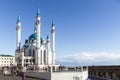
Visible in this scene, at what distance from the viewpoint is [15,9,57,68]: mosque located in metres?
82.0

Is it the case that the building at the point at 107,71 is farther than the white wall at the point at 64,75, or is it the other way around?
the building at the point at 107,71

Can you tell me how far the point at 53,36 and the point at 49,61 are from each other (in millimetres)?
9287

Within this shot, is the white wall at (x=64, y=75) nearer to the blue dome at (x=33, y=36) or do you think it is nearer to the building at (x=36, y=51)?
the building at (x=36, y=51)

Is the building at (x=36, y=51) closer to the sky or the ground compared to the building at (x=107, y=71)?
closer to the sky

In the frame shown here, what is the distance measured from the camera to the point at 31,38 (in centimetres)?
9125

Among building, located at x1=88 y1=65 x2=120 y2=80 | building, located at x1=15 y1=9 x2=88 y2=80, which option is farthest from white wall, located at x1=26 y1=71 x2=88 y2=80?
building, located at x1=15 y1=9 x2=88 y2=80

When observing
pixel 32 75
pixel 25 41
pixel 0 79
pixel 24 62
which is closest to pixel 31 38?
pixel 25 41

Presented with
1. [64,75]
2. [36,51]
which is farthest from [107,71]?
[64,75]

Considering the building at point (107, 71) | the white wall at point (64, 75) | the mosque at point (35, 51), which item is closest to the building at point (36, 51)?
the mosque at point (35, 51)

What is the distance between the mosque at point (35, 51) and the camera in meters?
82.0

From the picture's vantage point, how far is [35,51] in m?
83.8

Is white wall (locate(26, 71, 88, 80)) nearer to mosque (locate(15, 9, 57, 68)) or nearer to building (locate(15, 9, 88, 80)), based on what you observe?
building (locate(15, 9, 88, 80))

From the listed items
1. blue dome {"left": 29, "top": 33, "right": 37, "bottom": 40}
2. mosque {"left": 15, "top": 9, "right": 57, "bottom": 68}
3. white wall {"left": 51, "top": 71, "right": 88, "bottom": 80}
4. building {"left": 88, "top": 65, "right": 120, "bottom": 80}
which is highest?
blue dome {"left": 29, "top": 33, "right": 37, "bottom": 40}

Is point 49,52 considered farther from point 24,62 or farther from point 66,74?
point 66,74
